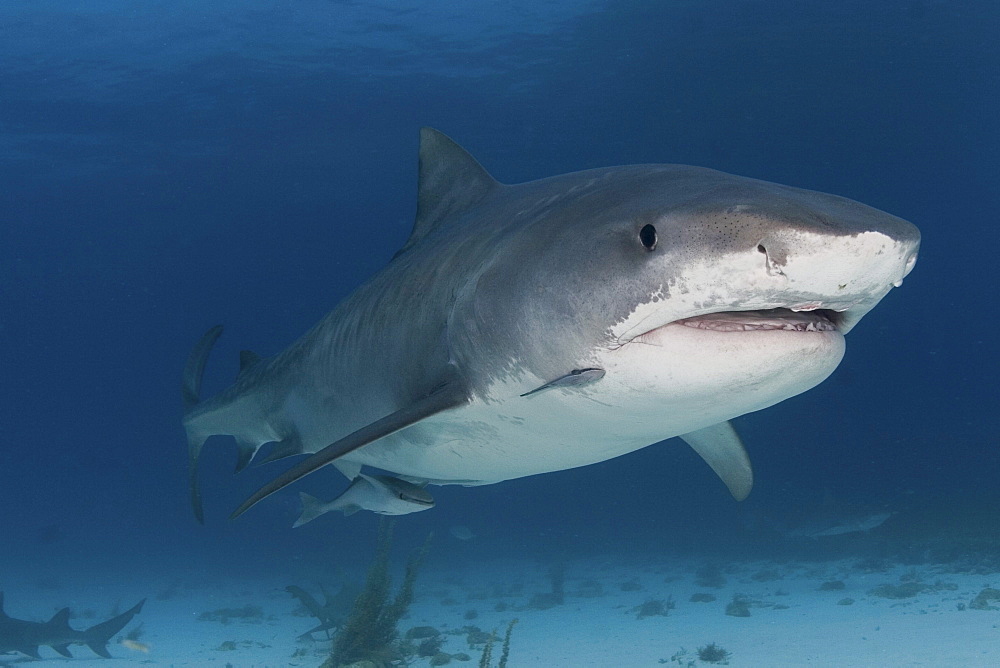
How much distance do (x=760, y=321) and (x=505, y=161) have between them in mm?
35068

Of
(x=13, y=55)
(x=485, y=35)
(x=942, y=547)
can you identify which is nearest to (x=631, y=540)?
(x=942, y=547)

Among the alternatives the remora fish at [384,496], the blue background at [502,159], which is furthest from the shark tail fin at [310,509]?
the blue background at [502,159]

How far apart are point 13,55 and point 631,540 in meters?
28.8

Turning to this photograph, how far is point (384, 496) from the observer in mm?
5594

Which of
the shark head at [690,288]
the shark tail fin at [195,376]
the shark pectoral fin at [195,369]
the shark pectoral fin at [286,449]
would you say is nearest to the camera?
the shark head at [690,288]

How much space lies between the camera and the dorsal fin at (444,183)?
4.95m

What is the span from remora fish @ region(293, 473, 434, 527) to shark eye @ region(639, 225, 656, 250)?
360 centimetres

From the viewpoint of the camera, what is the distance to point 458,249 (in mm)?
3836

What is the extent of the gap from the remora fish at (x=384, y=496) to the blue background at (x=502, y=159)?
20575 millimetres

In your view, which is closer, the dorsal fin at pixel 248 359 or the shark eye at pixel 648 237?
the shark eye at pixel 648 237

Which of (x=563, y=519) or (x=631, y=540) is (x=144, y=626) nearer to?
(x=631, y=540)

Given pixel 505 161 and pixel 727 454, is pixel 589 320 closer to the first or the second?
pixel 727 454

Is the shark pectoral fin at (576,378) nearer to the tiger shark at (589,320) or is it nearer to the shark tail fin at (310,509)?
the tiger shark at (589,320)

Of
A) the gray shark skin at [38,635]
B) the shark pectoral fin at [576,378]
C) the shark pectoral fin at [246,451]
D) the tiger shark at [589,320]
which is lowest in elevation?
the gray shark skin at [38,635]
